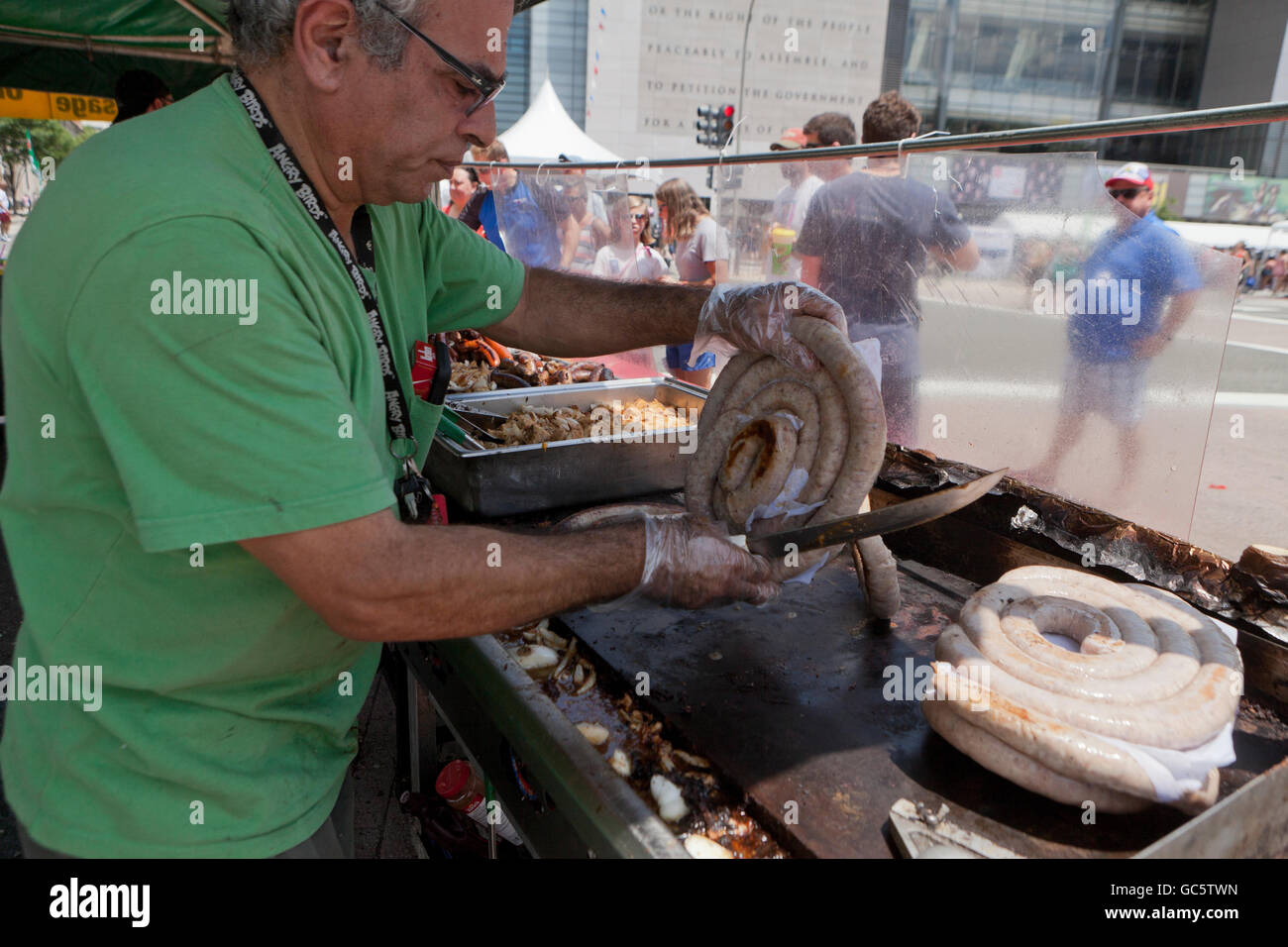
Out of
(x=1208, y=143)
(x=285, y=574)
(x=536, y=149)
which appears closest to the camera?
(x=285, y=574)

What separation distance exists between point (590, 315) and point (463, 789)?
5.65ft

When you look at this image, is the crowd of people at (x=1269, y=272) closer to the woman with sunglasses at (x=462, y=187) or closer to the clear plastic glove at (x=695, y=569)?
the woman with sunglasses at (x=462, y=187)

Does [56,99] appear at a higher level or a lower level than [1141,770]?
higher

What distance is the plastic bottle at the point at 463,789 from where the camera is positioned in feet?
9.12

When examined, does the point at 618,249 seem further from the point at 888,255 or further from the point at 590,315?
the point at 590,315

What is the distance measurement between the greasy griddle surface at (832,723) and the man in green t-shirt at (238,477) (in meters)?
0.29

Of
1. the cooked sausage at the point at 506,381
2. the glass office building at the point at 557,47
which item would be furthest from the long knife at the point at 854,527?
the glass office building at the point at 557,47

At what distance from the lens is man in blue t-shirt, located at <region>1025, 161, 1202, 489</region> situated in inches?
101

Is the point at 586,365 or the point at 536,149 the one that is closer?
the point at 586,365

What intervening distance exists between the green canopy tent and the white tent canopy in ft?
18.3

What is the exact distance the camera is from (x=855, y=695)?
1.92 meters
